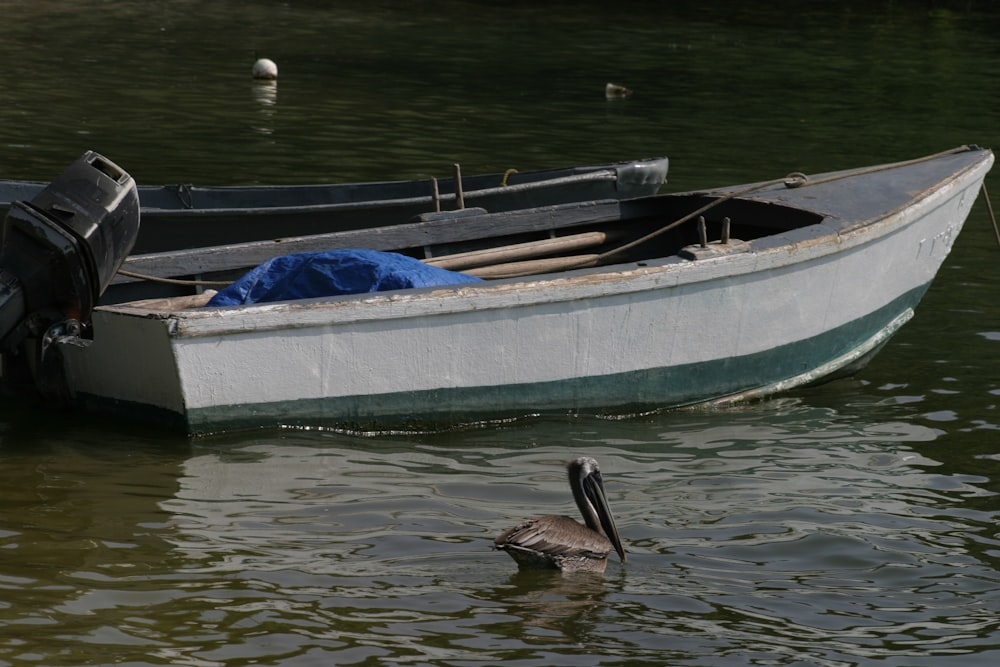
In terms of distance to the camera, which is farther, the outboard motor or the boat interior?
the boat interior

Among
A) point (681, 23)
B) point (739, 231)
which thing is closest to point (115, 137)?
point (739, 231)

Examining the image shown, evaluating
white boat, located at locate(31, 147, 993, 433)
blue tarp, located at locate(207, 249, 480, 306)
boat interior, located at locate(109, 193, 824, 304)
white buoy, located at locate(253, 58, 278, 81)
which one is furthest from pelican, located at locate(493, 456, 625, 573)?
white buoy, located at locate(253, 58, 278, 81)

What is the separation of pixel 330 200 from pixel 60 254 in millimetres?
4293

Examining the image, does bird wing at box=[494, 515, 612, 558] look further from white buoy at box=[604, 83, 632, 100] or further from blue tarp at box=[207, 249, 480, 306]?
white buoy at box=[604, 83, 632, 100]

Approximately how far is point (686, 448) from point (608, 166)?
384 centimetres

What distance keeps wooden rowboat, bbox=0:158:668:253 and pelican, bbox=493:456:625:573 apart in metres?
3.69

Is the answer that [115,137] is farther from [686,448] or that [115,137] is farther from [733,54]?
[733,54]

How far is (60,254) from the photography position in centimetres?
619

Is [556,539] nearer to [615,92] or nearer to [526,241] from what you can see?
[526,241]

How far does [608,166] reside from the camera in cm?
1064

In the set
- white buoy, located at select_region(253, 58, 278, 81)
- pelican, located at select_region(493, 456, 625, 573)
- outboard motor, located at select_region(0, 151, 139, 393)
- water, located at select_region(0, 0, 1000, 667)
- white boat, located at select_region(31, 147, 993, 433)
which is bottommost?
water, located at select_region(0, 0, 1000, 667)

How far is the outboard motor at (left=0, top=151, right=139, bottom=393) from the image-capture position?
6.20 m

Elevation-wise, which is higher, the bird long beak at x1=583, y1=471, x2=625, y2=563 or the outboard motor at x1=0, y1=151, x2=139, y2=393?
the outboard motor at x1=0, y1=151, x2=139, y2=393

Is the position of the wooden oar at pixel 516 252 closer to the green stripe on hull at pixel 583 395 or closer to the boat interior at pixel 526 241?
the boat interior at pixel 526 241
